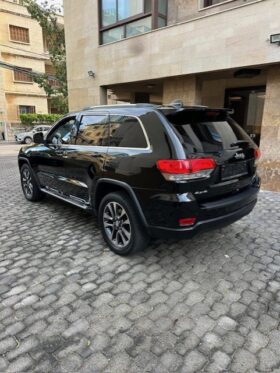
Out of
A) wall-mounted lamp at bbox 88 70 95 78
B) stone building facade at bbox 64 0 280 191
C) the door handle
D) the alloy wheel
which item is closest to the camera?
the alloy wheel

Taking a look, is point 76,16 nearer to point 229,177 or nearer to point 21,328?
point 229,177

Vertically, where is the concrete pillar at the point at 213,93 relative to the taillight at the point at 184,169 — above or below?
above

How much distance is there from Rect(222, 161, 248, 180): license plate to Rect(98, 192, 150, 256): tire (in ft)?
3.50

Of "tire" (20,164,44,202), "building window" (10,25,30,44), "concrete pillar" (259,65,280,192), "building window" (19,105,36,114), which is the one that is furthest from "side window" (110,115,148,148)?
"building window" (10,25,30,44)

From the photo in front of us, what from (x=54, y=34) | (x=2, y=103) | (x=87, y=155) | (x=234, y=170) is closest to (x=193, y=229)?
(x=234, y=170)

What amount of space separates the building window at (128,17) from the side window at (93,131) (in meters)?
5.74

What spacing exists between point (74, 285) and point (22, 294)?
49cm

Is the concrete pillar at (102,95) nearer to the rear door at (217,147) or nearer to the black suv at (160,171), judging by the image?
the black suv at (160,171)

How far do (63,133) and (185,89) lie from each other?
491 cm

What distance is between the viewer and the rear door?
2.91 meters

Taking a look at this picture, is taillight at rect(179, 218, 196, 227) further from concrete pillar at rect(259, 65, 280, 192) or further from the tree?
the tree

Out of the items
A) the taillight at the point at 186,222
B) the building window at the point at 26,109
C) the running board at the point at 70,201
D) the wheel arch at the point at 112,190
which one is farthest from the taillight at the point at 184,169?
the building window at the point at 26,109

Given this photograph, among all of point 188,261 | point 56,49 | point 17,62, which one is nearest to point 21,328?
point 188,261

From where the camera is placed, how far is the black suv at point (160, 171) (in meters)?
2.83
